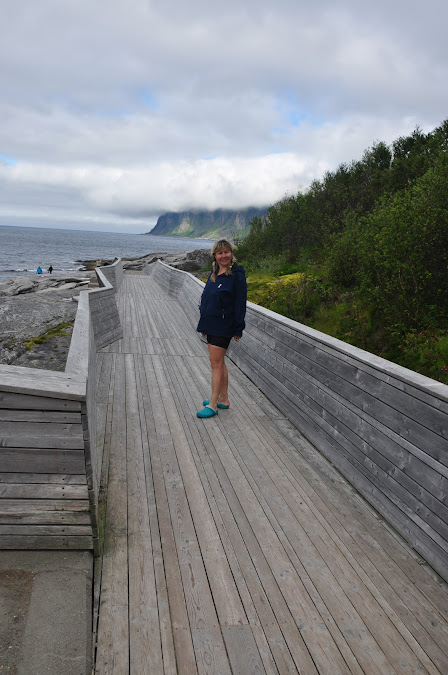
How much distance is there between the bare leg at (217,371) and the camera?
5.16 m

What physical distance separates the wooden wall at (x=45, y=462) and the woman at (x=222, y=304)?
2334 millimetres

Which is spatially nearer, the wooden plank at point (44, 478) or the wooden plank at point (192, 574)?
the wooden plank at point (192, 574)

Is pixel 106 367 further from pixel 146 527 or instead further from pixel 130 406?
pixel 146 527

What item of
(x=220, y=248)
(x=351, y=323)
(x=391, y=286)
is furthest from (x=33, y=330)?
(x=391, y=286)

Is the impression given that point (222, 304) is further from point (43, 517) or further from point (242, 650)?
point (242, 650)

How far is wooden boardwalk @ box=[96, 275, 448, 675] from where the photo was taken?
2.34 m

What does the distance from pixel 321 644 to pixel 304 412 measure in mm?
2833

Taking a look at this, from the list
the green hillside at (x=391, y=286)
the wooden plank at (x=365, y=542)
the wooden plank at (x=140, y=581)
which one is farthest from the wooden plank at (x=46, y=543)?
the green hillside at (x=391, y=286)

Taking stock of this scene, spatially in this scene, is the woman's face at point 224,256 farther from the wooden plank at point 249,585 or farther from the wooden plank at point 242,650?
the wooden plank at point 242,650

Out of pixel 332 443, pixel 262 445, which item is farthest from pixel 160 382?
pixel 332 443

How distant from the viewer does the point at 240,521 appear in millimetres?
3416

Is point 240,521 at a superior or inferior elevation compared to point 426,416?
inferior

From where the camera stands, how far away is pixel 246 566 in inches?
116

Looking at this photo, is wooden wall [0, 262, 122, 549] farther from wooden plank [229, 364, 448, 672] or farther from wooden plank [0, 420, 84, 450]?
wooden plank [229, 364, 448, 672]
